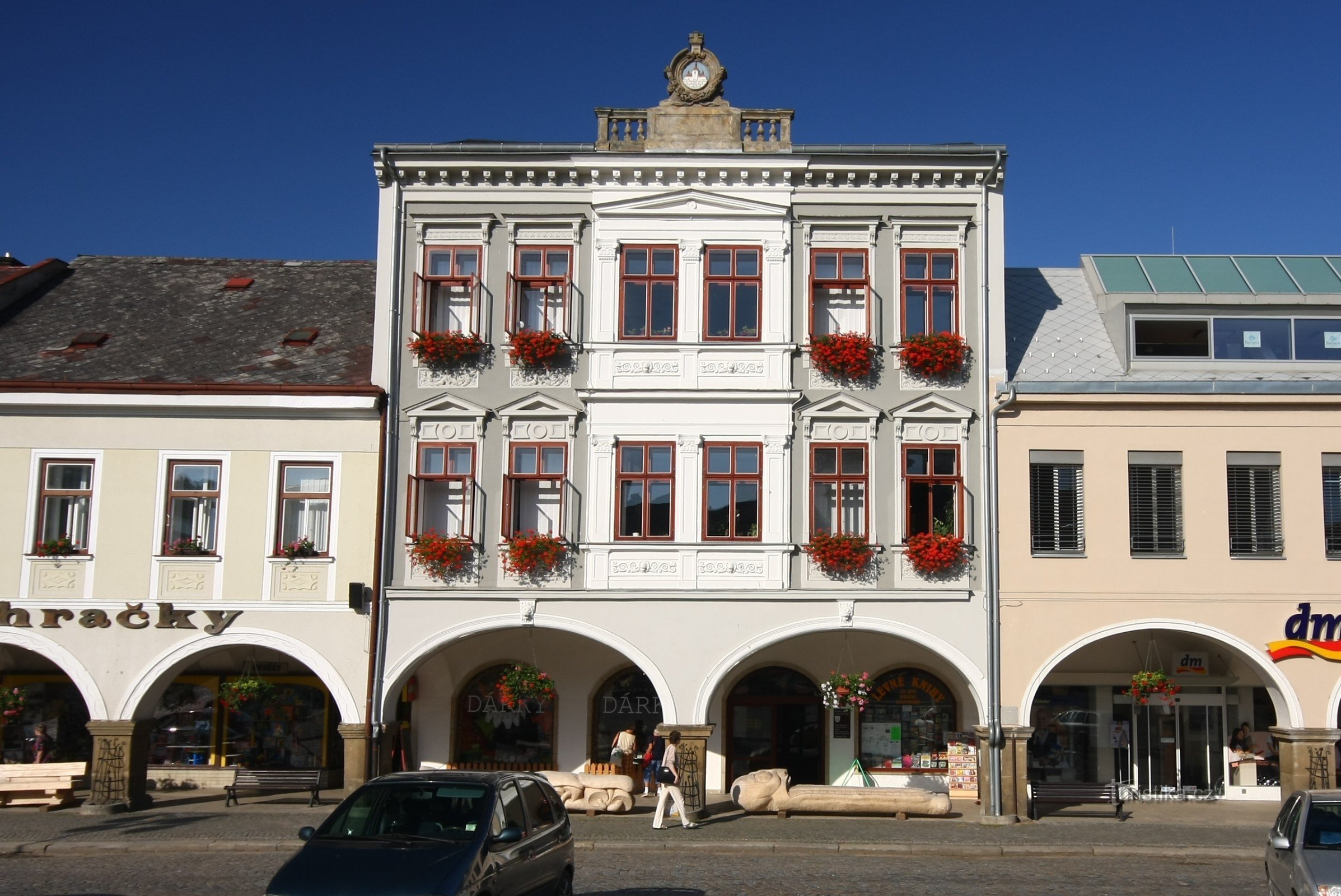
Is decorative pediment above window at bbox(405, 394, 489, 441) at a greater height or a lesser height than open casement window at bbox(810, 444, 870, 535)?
greater

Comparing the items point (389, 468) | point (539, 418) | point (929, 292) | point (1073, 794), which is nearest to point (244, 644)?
point (389, 468)

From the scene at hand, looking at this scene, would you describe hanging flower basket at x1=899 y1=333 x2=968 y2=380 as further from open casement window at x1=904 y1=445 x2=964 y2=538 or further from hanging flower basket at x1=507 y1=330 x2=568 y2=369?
hanging flower basket at x1=507 y1=330 x2=568 y2=369

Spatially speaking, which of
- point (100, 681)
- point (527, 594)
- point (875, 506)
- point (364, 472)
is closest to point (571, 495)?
point (527, 594)

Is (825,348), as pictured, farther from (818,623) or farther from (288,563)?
(288,563)

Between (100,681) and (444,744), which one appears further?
(444,744)

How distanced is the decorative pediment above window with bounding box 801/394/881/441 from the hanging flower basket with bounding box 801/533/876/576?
1776 mm

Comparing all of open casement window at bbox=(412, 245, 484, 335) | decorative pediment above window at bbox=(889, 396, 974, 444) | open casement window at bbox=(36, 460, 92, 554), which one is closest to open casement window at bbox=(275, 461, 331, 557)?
open casement window at bbox=(412, 245, 484, 335)

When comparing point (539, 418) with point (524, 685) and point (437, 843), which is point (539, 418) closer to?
point (524, 685)

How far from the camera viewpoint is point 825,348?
77.0ft

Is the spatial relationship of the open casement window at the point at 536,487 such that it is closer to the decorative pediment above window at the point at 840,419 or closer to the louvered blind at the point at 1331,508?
the decorative pediment above window at the point at 840,419

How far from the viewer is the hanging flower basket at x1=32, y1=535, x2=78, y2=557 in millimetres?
23359

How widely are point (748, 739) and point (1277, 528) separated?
10126mm

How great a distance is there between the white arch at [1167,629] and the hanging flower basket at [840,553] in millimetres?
3441

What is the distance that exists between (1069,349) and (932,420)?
133 inches
